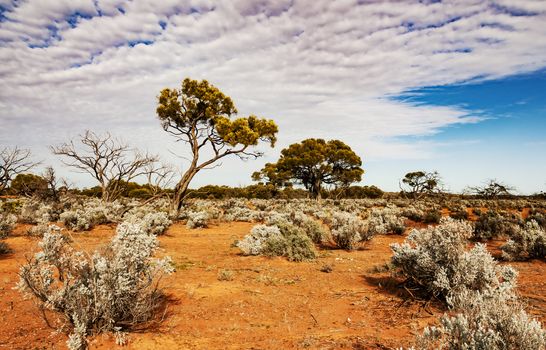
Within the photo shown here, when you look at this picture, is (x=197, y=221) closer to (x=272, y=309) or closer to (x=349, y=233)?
(x=349, y=233)

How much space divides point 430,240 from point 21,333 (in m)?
7.03

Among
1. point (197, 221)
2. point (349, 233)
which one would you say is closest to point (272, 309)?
point (349, 233)

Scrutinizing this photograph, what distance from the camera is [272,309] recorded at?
5895 millimetres

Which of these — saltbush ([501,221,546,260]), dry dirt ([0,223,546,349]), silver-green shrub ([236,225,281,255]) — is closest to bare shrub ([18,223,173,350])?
dry dirt ([0,223,546,349])

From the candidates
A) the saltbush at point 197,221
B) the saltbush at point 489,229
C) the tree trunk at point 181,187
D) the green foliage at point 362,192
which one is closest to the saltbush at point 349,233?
the saltbush at point 489,229

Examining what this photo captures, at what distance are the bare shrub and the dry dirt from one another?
0.29 m

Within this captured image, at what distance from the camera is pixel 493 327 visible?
3145 millimetres

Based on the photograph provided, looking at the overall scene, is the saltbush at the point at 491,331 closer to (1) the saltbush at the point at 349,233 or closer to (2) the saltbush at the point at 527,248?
(2) the saltbush at the point at 527,248

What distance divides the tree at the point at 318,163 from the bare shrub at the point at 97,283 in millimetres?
36452

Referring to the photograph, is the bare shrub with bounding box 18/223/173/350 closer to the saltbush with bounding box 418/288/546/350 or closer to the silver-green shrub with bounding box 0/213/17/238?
the saltbush with bounding box 418/288/546/350

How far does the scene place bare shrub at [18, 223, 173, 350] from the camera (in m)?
4.44

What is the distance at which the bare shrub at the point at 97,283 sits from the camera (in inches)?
175

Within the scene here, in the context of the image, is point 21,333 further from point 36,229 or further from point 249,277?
point 36,229

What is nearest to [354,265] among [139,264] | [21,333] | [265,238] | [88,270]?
[265,238]
